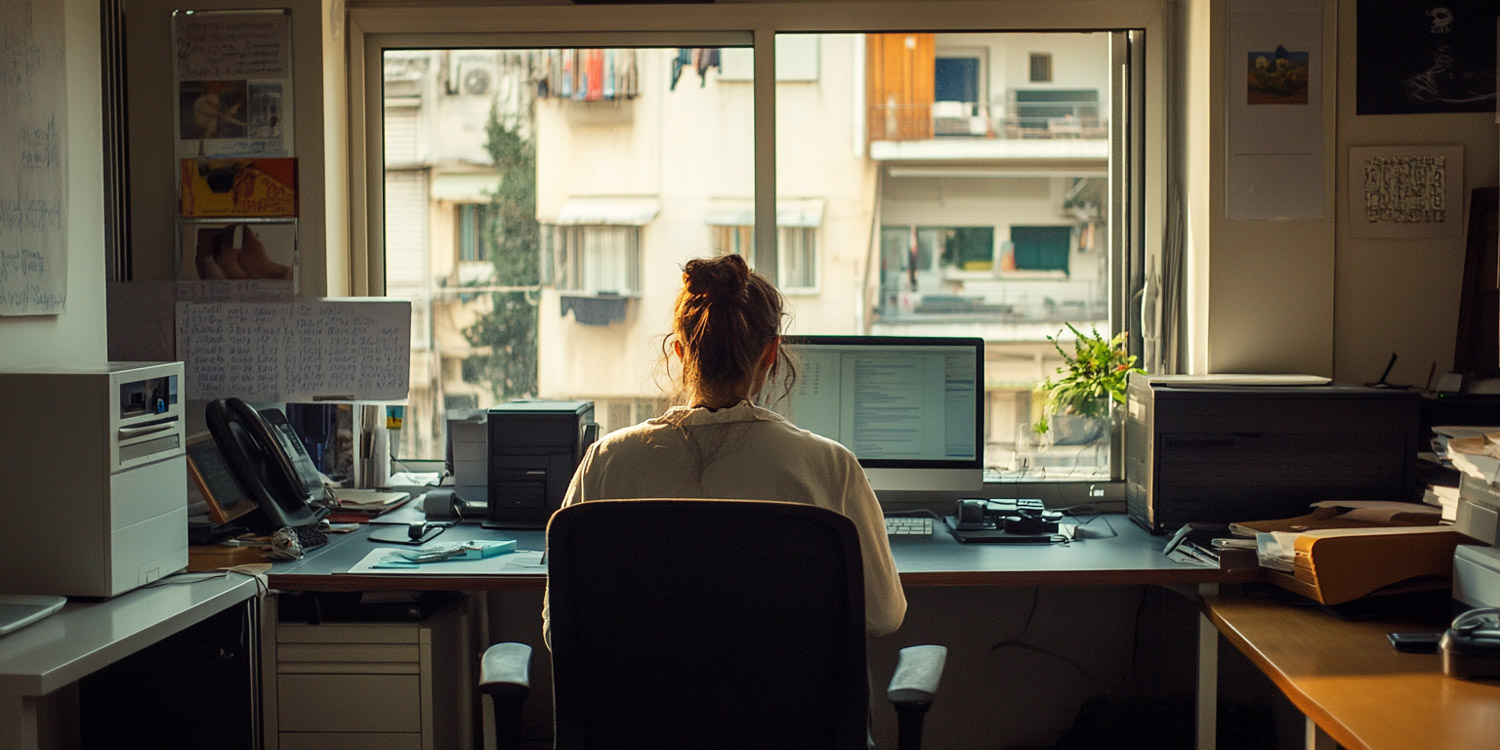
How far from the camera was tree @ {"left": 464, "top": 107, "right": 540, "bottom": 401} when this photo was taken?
293 centimetres

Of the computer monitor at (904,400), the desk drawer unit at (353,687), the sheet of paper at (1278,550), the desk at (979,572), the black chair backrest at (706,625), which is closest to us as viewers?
the black chair backrest at (706,625)

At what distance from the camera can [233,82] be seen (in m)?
2.79

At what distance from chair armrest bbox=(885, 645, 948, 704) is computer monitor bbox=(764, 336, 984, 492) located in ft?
3.05

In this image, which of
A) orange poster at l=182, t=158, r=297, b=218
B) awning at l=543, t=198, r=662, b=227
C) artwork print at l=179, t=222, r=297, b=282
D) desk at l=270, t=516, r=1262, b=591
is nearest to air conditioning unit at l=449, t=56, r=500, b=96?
awning at l=543, t=198, r=662, b=227

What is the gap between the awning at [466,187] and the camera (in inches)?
116

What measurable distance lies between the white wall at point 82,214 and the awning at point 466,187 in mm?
850

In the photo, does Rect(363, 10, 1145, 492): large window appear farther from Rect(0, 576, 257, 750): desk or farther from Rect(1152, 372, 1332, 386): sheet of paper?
Rect(0, 576, 257, 750): desk

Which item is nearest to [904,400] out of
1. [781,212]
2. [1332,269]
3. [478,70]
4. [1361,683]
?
[781,212]

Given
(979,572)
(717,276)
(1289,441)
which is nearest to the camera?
(717,276)

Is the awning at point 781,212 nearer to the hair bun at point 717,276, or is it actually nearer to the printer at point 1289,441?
the printer at point 1289,441

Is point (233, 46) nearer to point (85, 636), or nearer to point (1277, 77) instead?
point (85, 636)

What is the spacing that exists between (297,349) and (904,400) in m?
1.48

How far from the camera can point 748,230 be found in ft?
9.56

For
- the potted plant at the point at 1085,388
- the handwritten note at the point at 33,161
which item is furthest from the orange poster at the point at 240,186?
the potted plant at the point at 1085,388
